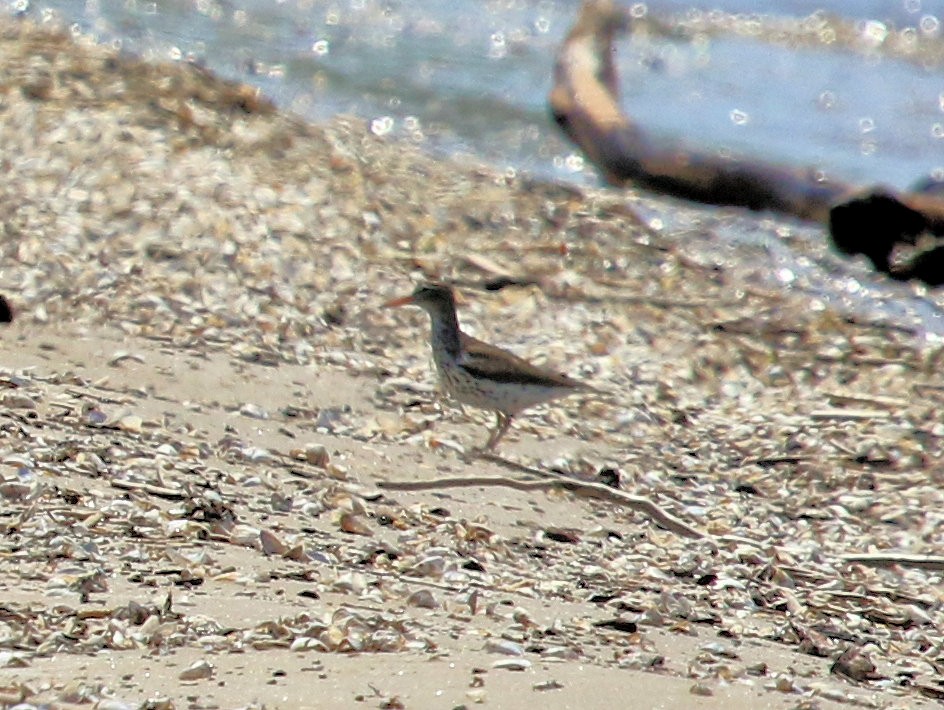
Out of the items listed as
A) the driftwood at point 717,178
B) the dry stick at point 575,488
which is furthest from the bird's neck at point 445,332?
the driftwood at point 717,178

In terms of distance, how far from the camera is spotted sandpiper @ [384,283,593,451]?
714cm

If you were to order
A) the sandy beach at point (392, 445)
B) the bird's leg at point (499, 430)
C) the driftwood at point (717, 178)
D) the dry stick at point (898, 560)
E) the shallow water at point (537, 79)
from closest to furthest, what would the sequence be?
1. the sandy beach at point (392, 445)
2. the dry stick at point (898, 560)
3. the bird's leg at point (499, 430)
4. the driftwood at point (717, 178)
5. the shallow water at point (537, 79)

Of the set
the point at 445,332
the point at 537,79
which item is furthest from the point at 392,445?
the point at 537,79

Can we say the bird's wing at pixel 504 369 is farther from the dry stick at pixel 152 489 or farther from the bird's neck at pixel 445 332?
the dry stick at pixel 152 489

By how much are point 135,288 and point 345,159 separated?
9.01 feet

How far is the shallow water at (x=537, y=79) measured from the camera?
45.7 feet

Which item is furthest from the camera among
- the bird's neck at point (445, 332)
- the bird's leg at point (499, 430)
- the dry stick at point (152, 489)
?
the bird's neck at point (445, 332)

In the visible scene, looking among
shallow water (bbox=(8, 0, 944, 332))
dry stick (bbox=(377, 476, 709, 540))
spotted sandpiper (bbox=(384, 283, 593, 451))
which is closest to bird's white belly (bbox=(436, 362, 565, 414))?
spotted sandpiper (bbox=(384, 283, 593, 451))

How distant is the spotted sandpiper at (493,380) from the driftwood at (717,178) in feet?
→ 13.8

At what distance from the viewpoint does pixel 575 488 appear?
6500 mm

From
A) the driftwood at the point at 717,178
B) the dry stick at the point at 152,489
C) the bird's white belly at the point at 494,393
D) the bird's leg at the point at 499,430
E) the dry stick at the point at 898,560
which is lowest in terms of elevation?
the dry stick at the point at 152,489

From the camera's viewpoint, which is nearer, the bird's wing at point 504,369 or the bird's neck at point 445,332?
the bird's wing at point 504,369

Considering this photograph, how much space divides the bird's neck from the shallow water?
11.3 ft

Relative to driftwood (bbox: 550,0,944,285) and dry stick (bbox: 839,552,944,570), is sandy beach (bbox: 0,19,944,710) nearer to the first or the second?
dry stick (bbox: 839,552,944,570)
